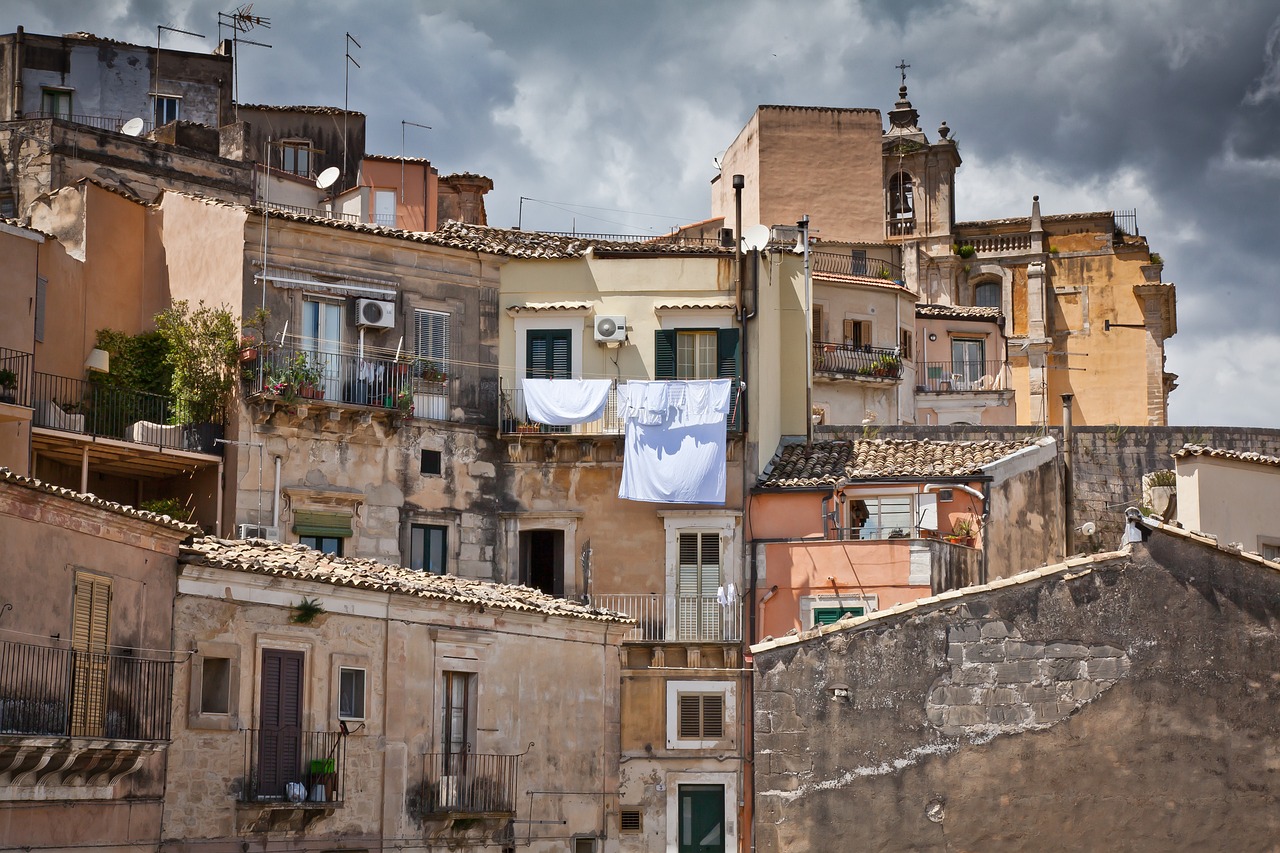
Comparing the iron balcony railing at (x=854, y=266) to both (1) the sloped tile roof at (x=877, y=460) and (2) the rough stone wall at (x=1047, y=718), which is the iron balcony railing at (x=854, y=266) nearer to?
(1) the sloped tile roof at (x=877, y=460)

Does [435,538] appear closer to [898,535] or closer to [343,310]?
[343,310]

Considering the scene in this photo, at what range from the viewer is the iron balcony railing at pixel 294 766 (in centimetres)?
2894

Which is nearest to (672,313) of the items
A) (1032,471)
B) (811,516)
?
(811,516)

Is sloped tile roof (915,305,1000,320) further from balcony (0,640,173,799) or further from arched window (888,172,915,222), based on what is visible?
balcony (0,640,173,799)

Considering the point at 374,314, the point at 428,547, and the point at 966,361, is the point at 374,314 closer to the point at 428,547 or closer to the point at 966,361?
the point at 428,547

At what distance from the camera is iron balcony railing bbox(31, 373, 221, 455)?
37.1 metres

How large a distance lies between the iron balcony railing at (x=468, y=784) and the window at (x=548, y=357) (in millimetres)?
11378

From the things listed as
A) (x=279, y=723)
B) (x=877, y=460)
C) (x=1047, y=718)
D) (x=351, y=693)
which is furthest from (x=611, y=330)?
(x=1047, y=718)

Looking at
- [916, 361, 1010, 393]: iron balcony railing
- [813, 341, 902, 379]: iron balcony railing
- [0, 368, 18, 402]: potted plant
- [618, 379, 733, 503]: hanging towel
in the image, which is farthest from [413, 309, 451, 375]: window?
[916, 361, 1010, 393]: iron balcony railing

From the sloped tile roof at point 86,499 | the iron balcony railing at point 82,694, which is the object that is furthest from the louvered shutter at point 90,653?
the sloped tile roof at point 86,499

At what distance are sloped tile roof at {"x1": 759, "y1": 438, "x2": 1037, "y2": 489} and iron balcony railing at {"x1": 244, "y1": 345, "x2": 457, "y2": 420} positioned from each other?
6942 millimetres

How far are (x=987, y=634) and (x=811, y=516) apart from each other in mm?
17025

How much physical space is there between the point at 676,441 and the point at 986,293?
108 ft

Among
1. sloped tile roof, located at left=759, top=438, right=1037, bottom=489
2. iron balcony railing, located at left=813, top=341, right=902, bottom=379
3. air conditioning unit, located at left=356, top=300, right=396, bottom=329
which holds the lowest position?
sloped tile roof, located at left=759, top=438, right=1037, bottom=489
